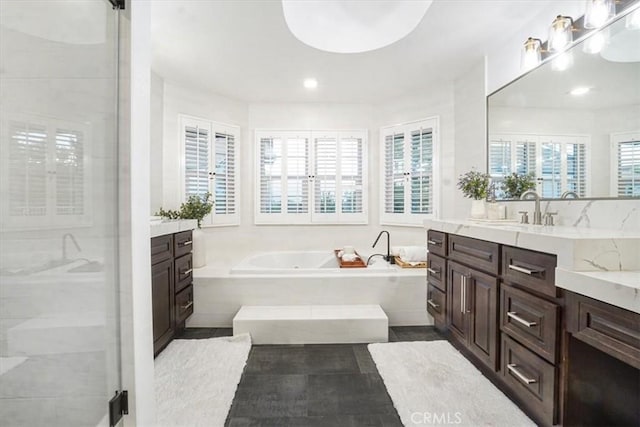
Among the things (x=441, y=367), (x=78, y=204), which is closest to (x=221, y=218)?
(x=78, y=204)

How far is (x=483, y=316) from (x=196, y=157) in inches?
127

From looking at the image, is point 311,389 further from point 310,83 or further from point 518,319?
point 310,83

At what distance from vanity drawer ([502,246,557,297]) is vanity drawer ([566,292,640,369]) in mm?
112

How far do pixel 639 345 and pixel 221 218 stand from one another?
3.47m

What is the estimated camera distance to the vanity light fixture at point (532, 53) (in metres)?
1.95

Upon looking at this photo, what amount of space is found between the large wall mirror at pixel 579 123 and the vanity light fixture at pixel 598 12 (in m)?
0.05

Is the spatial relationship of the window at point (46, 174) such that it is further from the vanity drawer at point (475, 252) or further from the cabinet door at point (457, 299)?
the cabinet door at point (457, 299)

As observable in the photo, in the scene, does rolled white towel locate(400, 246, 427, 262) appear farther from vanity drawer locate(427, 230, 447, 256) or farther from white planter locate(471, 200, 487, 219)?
white planter locate(471, 200, 487, 219)

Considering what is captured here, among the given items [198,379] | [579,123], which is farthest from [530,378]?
[198,379]

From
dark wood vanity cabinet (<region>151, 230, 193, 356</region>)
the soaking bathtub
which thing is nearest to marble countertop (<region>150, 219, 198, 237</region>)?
dark wood vanity cabinet (<region>151, 230, 193, 356</region>)

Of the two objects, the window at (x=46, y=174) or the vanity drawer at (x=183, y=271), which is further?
the vanity drawer at (x=183, y=271)

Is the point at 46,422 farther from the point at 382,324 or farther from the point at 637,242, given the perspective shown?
the point at 637,242

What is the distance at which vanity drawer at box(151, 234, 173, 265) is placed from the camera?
1.86 meters

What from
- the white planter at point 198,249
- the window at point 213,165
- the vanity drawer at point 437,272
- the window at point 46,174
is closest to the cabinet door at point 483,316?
the vanity drawer at point 437,272
